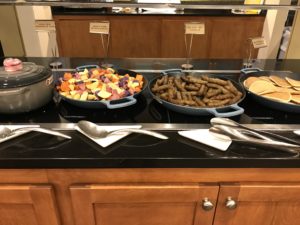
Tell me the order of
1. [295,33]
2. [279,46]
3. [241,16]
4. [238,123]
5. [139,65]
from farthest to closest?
[279,46] → [241,16] → [295,33] → [139,65] → [238,123]

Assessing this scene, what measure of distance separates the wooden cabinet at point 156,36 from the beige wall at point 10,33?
0.44 metres

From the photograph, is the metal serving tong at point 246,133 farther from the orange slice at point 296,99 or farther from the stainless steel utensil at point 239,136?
the orange slice at point 296,99

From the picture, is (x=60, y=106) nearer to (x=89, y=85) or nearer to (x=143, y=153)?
(x=89, y=85)

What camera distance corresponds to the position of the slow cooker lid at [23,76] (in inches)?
26.6

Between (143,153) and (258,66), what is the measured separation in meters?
0.81

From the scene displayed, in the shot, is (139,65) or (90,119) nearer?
(90,119)

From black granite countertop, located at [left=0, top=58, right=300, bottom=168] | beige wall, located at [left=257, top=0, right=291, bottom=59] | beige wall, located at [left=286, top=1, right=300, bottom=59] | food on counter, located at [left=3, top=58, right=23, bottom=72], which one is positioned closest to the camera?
black granite countertop, located at [left=0, top=58, right=300, bottom=168]

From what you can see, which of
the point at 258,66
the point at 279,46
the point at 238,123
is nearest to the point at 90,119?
the point at 238,123

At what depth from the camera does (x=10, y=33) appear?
2.48 metres

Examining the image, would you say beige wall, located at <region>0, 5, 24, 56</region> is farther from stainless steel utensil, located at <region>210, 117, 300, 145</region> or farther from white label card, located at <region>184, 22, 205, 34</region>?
stainless steel utensil, located at <region>210, 117, 300, 145</region>

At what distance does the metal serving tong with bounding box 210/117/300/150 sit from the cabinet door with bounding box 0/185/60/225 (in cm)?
46

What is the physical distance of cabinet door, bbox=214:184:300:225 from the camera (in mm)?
671

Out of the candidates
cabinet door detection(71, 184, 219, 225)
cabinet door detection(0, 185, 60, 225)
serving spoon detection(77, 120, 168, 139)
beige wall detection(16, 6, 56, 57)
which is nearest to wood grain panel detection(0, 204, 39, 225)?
cabinet door detection(0, 185, 60, 225)

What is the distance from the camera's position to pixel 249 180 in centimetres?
67
